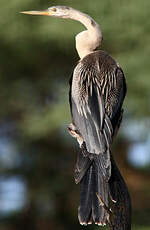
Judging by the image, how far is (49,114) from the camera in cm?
597

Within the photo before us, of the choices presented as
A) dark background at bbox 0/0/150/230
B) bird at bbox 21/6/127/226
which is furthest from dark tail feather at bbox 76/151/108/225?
dark background at bbox 0/0/150/230

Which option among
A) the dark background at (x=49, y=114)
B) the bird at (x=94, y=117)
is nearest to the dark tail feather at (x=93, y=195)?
the bird at (x=94, y=117)

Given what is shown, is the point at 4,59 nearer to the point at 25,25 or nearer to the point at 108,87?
the point at 25,25

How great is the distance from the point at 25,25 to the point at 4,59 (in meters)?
0.73

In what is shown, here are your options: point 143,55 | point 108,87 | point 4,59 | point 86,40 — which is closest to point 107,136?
point 108,87

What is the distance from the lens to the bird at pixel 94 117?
1.72 metres

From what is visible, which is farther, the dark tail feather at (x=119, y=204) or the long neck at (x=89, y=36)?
the long neck at (x=89, y=36)

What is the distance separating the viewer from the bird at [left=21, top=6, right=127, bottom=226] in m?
1.72

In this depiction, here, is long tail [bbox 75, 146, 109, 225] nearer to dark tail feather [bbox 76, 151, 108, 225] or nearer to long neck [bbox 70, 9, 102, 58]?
dark tail feather [bbox 76, 151, 108, 225]

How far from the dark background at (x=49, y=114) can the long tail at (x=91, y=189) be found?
12.7ft

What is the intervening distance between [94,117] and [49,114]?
412 centimetres

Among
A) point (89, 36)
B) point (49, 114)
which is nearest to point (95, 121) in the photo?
point (89, 36)

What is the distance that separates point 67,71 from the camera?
688 centimetres

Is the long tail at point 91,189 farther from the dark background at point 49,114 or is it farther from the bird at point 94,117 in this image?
the dark background at point 49,114
